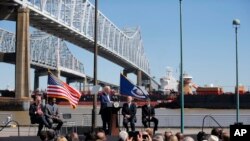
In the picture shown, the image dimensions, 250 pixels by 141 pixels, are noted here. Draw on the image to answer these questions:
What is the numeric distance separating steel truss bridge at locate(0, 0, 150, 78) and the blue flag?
3659 centimetres

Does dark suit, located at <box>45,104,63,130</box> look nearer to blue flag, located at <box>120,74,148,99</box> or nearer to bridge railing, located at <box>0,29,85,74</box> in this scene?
blue flag, located at <box>120,74,148,99</box>

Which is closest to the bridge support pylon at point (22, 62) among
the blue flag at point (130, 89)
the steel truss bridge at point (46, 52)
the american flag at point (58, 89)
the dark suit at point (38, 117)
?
the blue flag at point (130, 89)

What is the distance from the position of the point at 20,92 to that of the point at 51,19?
1759cm

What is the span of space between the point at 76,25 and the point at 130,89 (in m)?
72.9

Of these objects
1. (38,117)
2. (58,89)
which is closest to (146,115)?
(58,89)

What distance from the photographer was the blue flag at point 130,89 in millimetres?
16453

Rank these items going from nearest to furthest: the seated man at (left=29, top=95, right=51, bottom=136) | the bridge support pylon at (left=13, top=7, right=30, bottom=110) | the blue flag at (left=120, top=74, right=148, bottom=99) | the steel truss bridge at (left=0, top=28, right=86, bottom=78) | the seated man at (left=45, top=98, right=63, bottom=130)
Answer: the seated man at (left=29, top=95, right=51, bottom=136) < the seated man at (left=45, top=98, right=63, bottom=130) < the blue flag at (left=120, top=74, right=148, bottom=99) < the bridge support pylon at (left=13, top=7, right=30, bottom=110) < the steel truss bridge at (left=0, top=28, right=86, bottom=78)

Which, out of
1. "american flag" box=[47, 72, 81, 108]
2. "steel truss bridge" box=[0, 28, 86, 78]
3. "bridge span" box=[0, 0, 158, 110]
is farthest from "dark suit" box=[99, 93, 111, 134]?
"steel truss bridge" box=[0, 28, 86, 78]

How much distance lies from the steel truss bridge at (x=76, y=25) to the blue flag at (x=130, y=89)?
3659 cm

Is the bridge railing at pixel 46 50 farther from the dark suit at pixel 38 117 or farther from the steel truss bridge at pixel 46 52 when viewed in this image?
the dark suit at pixel 38 117

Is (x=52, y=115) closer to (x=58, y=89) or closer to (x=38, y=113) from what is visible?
(x=38, y=113)

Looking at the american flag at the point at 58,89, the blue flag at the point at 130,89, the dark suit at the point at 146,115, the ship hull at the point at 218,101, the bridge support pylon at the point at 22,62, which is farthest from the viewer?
the ship hull at the point at 218,101

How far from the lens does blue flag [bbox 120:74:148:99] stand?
16.5 meters

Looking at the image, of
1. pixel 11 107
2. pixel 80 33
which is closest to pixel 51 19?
pixel 80 33
